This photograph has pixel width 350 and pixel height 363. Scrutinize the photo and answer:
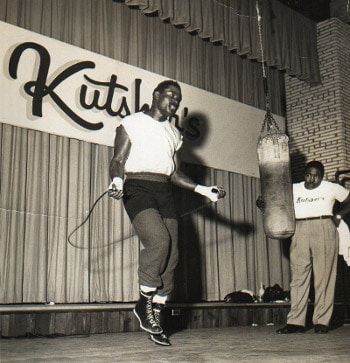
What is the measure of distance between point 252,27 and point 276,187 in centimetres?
354

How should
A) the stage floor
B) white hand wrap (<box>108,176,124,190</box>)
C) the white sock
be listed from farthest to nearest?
the white sock < white hand wrap (<box>108,176,124,190</box>) < the stage floor

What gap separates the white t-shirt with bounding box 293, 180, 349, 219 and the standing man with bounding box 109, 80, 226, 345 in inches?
52.3

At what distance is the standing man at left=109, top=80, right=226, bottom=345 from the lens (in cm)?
305

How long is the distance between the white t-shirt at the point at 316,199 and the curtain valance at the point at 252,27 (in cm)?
292

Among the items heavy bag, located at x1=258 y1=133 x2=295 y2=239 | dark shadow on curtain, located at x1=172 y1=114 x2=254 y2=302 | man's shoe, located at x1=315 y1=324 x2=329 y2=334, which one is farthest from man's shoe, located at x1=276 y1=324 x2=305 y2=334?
dark shadow on curtain, located at x1=172 y1=114 x2=254 y2=302

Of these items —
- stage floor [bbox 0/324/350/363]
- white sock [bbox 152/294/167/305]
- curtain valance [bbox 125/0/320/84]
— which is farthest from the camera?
curtain valance [bbox 125/0/320/84]

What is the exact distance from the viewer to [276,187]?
4457 millimetres

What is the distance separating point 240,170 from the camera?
7.50 m

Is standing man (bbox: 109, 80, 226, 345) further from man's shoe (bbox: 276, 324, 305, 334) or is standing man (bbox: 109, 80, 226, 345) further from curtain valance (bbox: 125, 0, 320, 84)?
curtain valance (bbox: 125, 0, 320, 84)

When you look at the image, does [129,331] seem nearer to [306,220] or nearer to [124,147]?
[306,220]

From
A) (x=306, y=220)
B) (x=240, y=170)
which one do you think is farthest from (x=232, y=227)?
(x=306, y=220)

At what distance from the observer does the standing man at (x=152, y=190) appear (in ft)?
10.0

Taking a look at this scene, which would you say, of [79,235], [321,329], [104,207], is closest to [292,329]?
[321,329]

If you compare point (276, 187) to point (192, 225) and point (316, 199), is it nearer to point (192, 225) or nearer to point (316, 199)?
point (316, 199)
